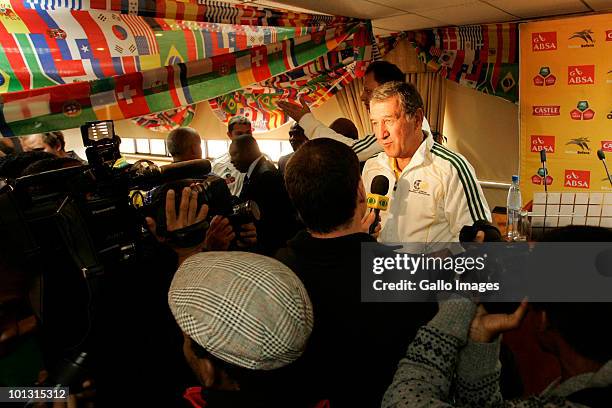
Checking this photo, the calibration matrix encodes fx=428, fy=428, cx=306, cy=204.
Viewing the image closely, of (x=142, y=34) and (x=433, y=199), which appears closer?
(x=433, y=199)

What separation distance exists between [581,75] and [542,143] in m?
0.51

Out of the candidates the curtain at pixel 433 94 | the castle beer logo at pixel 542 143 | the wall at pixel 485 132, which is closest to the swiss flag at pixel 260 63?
the castle beer logo at pixel 542 143

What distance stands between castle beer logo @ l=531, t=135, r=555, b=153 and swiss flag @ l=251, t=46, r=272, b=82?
215 cm

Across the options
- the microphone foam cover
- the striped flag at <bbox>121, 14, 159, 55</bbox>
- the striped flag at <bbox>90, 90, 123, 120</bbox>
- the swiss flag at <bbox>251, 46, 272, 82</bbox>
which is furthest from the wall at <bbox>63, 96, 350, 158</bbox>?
the striped flag at <bbox>90, 90, 123, 120</bbox>

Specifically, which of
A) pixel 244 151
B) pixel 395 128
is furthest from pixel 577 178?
pixel 244 151

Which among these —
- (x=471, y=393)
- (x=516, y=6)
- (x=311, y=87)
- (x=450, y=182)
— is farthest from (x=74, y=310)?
(x=311, y=87)

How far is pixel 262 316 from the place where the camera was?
654 millimetres

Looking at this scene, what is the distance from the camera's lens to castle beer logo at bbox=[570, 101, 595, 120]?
2916 mm

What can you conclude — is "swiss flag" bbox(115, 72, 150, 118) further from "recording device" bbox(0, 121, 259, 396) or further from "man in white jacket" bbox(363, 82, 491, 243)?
"man in white jacket" bbox(363, 82, 491, 243)

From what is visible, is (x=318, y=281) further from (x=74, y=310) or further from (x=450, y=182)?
(x=450, y=182)

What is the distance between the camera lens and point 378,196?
1.57 metres

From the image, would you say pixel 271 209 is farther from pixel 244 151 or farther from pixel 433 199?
pixel 433 199

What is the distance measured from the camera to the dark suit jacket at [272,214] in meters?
2.31

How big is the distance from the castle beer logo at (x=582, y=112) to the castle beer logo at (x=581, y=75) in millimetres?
138
